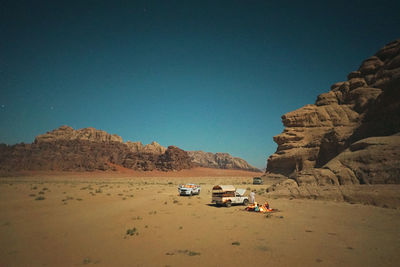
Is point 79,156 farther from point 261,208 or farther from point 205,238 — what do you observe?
point 205,238

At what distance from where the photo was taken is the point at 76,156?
82.9 meters

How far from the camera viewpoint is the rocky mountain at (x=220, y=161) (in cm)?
16675

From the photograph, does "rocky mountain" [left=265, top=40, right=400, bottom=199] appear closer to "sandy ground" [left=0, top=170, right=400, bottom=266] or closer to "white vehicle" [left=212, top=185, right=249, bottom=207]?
"sandy ground" [left=0, top=170, right=400, bottom=266]

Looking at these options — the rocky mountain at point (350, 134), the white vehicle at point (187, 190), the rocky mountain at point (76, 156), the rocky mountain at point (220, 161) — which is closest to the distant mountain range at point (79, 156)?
the rocky mountain at point (76, 156)

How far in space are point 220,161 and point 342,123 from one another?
141m

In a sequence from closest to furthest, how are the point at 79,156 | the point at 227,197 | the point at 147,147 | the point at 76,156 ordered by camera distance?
the point at 227,197, the point at 76,156, the point at 79,156, the point at 147,147

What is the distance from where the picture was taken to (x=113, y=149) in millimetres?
100625

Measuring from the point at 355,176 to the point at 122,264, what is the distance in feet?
56.5

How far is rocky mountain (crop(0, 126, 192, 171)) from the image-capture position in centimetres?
7462

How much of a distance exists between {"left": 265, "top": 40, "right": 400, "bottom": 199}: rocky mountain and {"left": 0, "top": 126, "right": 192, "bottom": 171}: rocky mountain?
60258 millimetres

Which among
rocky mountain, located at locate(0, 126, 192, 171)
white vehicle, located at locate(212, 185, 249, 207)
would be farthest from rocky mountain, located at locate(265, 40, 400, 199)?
rocky mountain, located at locate(0, 126, 192, 171)

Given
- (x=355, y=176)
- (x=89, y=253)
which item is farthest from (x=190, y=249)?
(x=355, y=176)

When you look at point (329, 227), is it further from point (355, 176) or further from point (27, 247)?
point (27, 247)

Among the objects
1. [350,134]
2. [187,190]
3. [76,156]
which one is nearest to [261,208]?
[187,190]
